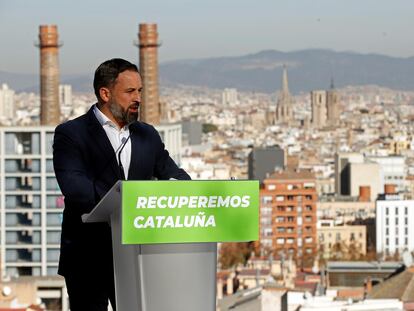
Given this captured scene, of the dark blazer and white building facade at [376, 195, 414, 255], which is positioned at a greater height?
the dark blazer

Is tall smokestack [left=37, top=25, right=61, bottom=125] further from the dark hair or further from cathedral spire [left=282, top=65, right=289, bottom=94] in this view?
cathedral spire [left=282, top=65, right=289, bottom=94]

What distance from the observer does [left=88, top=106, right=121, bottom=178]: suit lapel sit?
94.3 inches

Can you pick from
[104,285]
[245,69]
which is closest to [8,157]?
[104,285]

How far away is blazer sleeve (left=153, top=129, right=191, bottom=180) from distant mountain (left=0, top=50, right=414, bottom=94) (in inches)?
4267

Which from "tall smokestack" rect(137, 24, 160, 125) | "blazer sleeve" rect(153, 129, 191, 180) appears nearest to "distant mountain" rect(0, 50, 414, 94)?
"tall smokestack" rect(137, 24, 160, 125)

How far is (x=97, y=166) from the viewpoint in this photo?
240 centimetres

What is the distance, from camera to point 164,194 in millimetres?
2238

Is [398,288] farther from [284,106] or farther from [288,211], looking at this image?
[284,106]

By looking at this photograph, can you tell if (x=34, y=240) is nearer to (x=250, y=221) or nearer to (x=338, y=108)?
(x=250, y=221)

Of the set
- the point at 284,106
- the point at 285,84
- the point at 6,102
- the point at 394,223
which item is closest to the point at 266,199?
the point at 394,223

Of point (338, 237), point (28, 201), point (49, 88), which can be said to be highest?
point (49, 88)

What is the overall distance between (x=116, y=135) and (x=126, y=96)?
62 millimetres

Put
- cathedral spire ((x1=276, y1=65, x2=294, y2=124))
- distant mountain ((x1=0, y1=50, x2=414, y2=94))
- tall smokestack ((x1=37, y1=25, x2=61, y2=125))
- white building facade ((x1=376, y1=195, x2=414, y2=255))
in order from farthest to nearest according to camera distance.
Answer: cathedral spire ((x1=276, y1=65, x2=294, y2=124)) → distant mountain ((x1=0, y1=50, x2=414, y2=94)) → white building facade ((x1=376, y1=195, x2=414, y2=255)) → tall smokestack ((x1=37, y1=25, x2=61, y2=125))

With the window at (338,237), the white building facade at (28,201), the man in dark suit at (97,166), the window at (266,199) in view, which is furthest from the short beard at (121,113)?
the window at (338,237)
